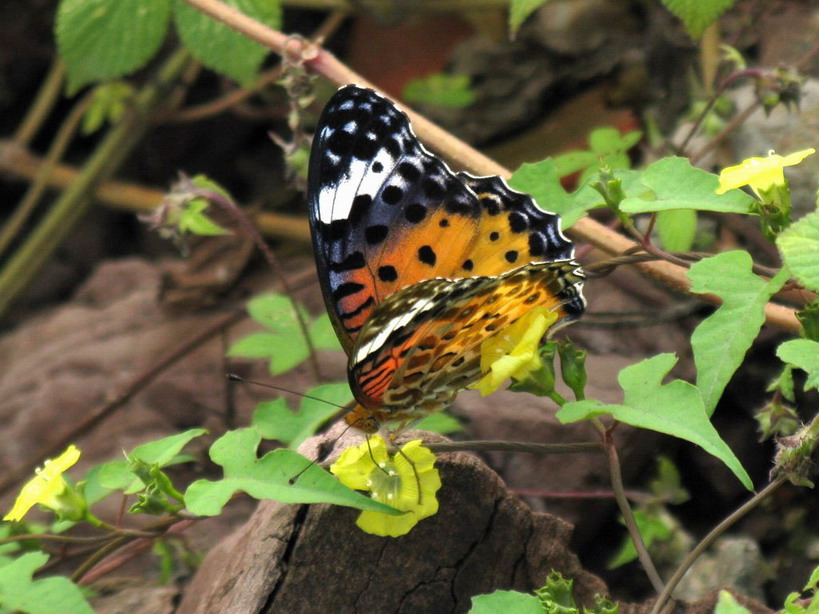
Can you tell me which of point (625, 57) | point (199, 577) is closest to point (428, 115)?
point (625, 57)

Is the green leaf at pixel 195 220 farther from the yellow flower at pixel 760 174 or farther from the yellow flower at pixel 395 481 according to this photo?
the yellow flower at pixel 760 174

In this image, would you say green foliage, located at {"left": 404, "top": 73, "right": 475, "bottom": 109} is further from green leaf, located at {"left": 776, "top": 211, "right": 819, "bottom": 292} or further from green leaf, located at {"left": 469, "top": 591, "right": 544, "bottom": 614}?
green leaf, located at {"left": 469, "top": 591, "right": 544, "bottom": 614}

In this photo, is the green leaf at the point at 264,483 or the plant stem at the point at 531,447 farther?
the plant stem at the point at 531,447

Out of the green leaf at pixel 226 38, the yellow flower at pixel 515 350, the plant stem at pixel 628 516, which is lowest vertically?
the plant stem at pixel 628 516

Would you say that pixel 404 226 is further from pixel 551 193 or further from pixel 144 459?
pixel 144 459

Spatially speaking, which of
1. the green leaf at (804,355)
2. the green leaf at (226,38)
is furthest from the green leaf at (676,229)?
the green leaf at (226,38)

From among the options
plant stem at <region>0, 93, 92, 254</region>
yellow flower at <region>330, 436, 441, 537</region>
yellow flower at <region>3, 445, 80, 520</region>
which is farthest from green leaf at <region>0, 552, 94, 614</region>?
plant stem at <region>0, 93, 92, 254</region>

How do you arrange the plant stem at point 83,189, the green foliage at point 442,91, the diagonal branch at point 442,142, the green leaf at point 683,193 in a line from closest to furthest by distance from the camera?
the green leaf at point 683,193
the diagonal branch at point 442,142
the green foliage at point 442,91
the plant stem at point 83,189
